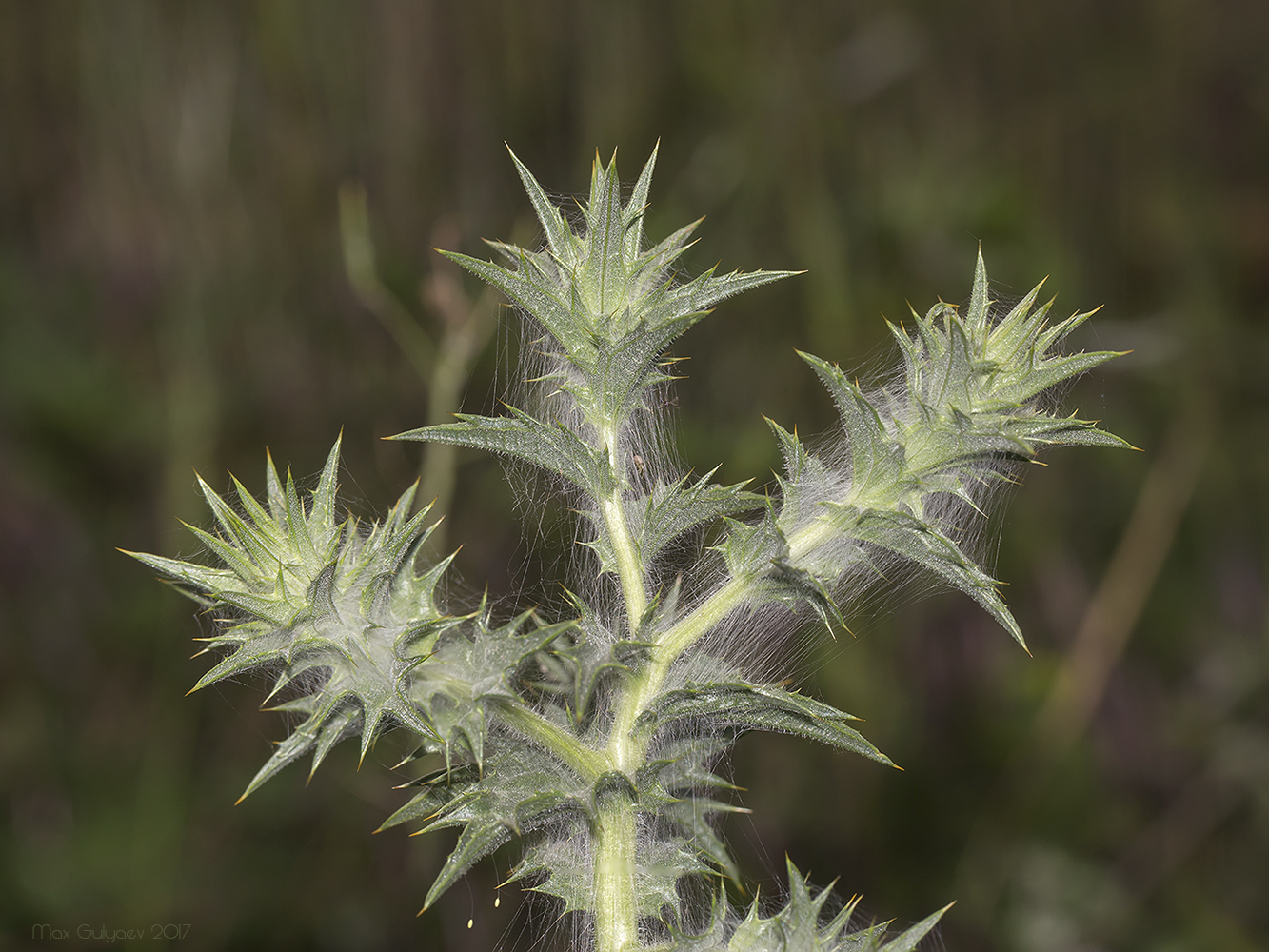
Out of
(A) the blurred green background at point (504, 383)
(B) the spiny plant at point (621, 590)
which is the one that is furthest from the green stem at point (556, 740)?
(A) the blurred green background at point (504, 383)

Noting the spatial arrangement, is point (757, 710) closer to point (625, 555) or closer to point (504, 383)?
point (625, 555)

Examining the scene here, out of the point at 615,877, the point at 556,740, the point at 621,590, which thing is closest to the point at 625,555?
the point at 621,590

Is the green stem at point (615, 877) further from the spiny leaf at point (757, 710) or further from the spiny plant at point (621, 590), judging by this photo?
the spiny leaf at point (757, 710)

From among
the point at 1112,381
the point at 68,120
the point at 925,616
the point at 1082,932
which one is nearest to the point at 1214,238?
the point at 1112,381

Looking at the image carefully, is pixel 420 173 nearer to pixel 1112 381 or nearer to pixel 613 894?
pixel 1112 381

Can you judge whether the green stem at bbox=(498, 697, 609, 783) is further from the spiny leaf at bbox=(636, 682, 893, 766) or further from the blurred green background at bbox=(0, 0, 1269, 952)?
the blurred green background at bbox=(0, 0, 1269, 952)

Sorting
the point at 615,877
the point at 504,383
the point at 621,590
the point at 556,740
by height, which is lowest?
the point at 615,877

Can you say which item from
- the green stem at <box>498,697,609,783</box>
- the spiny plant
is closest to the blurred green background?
the spiny plant
